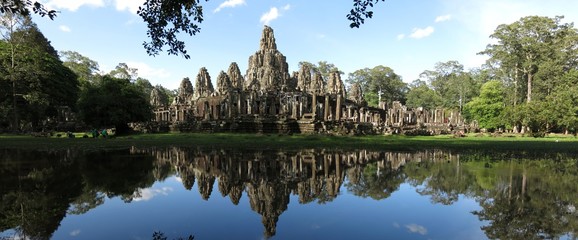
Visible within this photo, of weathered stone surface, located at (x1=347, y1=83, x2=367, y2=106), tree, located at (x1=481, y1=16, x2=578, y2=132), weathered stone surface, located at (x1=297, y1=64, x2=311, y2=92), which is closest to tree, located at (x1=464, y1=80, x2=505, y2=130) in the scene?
tree, located at (x1=481, y1=16, x2=578, y2=132)

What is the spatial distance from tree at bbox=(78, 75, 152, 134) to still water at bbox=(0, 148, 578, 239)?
21.4 meters

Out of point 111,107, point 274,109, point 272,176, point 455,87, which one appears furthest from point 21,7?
point 455,87

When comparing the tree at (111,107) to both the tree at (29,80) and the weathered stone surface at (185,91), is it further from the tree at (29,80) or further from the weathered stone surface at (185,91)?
the weathered stone surface at (185,91)

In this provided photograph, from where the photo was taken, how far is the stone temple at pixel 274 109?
115 ft

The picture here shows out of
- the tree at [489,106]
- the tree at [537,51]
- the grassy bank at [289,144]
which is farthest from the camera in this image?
the tree at [489,106]

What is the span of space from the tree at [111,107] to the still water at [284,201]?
844 inches

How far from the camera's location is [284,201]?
7.02 m

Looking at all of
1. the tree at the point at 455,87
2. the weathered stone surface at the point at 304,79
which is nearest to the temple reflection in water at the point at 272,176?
the weathered stone surface at the point at 304,79

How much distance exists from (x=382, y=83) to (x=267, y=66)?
50.7m

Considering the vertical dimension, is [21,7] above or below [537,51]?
below

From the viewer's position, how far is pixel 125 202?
6.84 metres

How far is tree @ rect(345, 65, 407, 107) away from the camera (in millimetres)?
101750

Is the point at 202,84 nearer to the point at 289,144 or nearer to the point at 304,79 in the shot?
the point at 304,79

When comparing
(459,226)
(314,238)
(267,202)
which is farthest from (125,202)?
(459,226)
